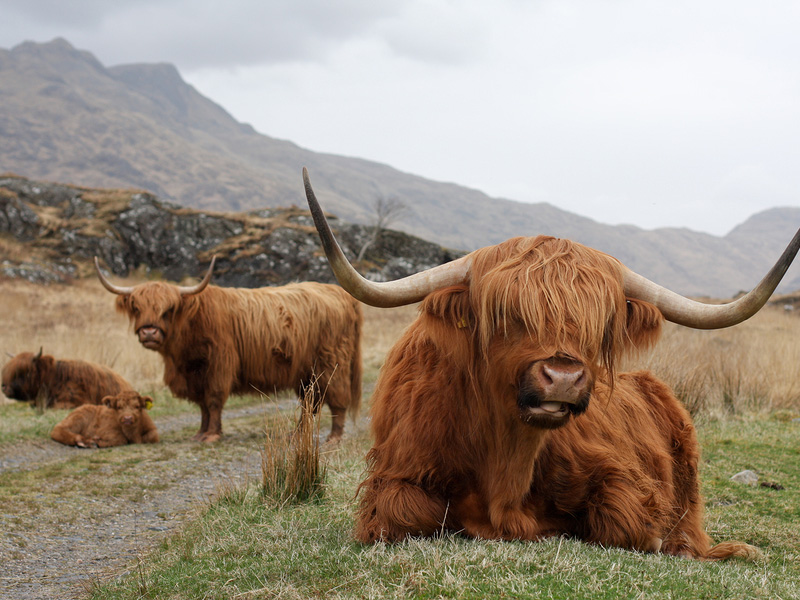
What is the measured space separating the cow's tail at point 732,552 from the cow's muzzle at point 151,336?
5.71 metres

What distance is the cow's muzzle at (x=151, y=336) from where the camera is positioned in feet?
24.1

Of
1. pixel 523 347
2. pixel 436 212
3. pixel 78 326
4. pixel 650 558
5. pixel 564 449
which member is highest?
pixel 436 212

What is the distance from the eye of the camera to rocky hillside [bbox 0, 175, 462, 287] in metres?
27.9

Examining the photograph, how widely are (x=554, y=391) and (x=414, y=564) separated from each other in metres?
0.73

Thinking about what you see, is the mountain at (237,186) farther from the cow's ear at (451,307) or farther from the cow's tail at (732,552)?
the cow's ear at (451,307)

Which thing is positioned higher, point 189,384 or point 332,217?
point 332,217

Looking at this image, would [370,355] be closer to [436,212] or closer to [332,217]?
[332,217]

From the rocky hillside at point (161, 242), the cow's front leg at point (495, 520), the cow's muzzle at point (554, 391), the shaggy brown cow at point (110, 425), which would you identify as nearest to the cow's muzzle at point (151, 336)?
the shaggy brown cow at point (110, 425)

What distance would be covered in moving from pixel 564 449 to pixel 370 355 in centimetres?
1371

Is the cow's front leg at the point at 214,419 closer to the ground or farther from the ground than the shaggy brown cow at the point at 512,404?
closer to the ground

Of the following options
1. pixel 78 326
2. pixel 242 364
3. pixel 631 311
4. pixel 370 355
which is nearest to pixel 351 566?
pixel 631 311

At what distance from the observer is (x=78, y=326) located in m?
17.1

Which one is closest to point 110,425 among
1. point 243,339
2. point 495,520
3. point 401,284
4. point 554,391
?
point 243,339

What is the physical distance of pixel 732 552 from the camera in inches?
128
